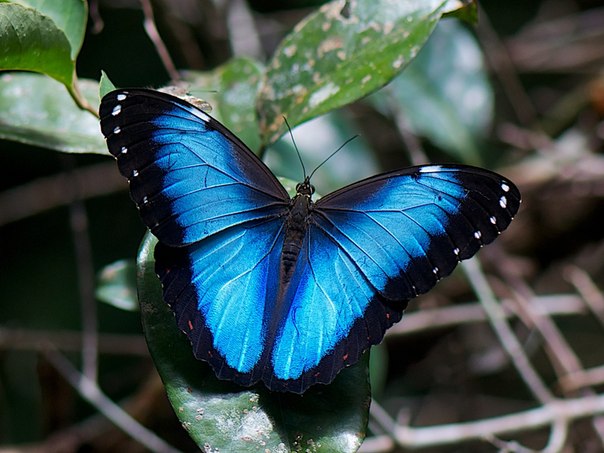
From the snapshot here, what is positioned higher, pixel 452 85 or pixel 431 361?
pixel 452 85

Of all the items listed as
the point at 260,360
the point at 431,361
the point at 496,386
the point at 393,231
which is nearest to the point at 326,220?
the point at 393,231

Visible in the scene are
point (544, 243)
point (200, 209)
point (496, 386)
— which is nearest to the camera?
point (200, 209)

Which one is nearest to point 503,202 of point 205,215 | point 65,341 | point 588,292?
point 205,215

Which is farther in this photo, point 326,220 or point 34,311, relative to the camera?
point 34,311

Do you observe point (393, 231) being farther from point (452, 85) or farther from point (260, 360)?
point (452, 85)

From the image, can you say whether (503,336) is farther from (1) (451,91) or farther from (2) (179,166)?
(2) (179,166)

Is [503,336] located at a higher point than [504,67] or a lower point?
lower

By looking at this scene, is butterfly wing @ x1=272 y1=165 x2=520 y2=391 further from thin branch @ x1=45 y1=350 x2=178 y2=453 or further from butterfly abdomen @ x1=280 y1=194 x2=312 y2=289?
thin branch @ x1=45 y1=350 x2=178 y2=453

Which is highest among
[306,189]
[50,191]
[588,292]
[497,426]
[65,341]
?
[306,189]
